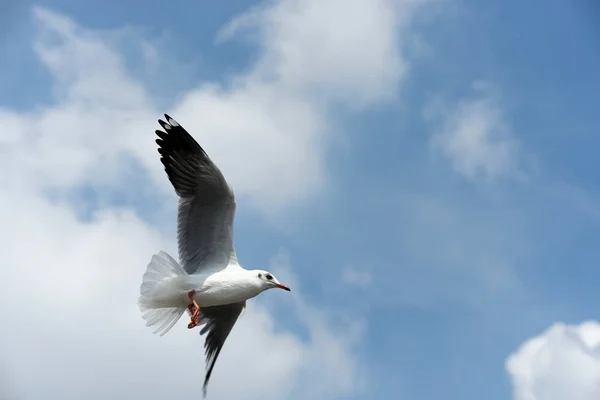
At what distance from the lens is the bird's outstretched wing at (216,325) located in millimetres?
10266

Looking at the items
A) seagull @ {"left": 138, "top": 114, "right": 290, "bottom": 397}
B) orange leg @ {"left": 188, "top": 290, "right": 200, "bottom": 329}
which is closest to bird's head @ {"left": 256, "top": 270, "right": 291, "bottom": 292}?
seagull @ {"left": 138, "top": 114, "right": 290, "bottom": 397}

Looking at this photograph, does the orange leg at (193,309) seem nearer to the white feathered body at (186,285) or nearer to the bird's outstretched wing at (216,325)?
the white feathered body at (186,285)

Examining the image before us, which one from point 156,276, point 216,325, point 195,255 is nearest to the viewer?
point 156,276

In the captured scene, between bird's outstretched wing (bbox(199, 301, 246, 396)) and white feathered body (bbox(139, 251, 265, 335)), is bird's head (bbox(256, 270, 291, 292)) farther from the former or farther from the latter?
bird's outstretched wing (bbox(199, 301, 246, 396))

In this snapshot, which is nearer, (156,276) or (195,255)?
(156,276)

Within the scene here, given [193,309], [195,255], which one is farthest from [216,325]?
[195,255]

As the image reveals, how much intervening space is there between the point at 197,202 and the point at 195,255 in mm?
727

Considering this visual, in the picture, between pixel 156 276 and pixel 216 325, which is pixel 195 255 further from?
pixel 216 325

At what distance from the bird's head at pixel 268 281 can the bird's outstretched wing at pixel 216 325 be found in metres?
0.97

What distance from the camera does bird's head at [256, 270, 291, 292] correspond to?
934 cm

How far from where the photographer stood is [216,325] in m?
10.3

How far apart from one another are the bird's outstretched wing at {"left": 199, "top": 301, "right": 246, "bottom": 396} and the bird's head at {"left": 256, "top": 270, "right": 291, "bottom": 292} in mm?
974

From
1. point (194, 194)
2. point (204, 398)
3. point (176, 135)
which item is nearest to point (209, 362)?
point (204, 398)

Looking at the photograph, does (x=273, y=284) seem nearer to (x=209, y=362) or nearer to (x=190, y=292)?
(x=190, y=292)
